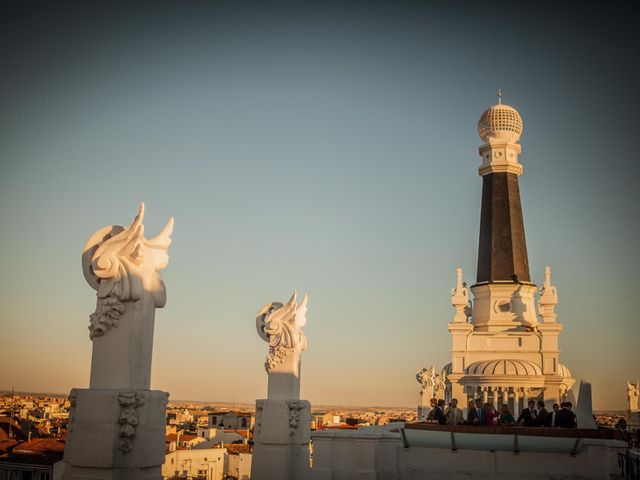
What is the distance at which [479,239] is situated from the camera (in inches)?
2291

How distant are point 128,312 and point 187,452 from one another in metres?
40.7

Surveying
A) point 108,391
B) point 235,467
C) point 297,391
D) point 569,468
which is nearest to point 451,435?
point 569,468

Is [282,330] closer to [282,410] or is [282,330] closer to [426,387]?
[282,410]

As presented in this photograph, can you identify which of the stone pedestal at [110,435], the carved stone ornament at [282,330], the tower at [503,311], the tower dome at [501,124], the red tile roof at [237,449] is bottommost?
the red tile roof at [237,449]

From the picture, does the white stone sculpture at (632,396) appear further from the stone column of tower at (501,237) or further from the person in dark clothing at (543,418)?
the person in dark clothing at (543,418)

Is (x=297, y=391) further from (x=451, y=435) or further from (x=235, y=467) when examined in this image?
(x=235, y=467)

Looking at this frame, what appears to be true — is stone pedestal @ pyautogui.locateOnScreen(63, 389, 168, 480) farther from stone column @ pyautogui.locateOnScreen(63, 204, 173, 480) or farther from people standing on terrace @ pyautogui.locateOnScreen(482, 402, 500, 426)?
people standing on terrace @ pyautogui.locateOnScreen(482, 402, 500, 426)

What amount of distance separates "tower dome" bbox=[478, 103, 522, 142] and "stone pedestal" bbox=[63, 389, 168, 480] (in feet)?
171

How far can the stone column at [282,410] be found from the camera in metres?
12.4

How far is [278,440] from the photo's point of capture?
12.4 m

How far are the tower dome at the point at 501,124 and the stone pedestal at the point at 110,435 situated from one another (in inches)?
2053

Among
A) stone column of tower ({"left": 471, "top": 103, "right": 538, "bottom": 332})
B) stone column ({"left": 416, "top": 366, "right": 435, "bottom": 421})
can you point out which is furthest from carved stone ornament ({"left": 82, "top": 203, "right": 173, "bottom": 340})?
stone column of tower ({"left": 471, "top": 103, "right": 538, "bottom": 332})

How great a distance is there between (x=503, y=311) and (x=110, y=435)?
163ft

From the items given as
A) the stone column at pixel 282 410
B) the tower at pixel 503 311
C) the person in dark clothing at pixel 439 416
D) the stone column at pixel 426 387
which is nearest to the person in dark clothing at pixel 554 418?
the person in dark clothing at pixel 439 416
